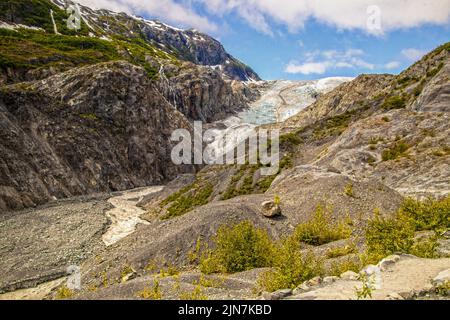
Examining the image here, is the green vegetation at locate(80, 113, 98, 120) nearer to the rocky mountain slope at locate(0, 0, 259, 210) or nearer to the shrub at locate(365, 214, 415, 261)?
the rocky mountain slope at locate(0, 0, 259, 210)

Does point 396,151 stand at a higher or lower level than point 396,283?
higher

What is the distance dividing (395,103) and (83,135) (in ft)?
180

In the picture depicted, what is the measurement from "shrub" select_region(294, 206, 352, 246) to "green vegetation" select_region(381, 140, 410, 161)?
1283 cm

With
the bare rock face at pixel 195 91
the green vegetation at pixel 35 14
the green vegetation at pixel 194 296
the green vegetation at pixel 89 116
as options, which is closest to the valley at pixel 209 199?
the green vegetation at pixel 194 296

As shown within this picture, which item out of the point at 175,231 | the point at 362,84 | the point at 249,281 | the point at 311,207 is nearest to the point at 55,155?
the point at 175,231

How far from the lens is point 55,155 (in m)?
59.5

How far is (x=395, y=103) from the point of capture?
4828 centimetres

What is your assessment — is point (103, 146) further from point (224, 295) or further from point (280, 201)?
point (224, 295)

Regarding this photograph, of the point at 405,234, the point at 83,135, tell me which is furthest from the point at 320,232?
the point at 83,135

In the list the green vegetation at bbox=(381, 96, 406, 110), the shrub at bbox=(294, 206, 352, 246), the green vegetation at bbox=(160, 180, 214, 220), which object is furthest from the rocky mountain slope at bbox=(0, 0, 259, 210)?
the green vegetation at bbox=(381, 96, 406, 110)

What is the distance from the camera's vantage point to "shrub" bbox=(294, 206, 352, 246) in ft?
66.5

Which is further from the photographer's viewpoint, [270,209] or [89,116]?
[89,116]

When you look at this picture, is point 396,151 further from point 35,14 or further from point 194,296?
point 35,14
